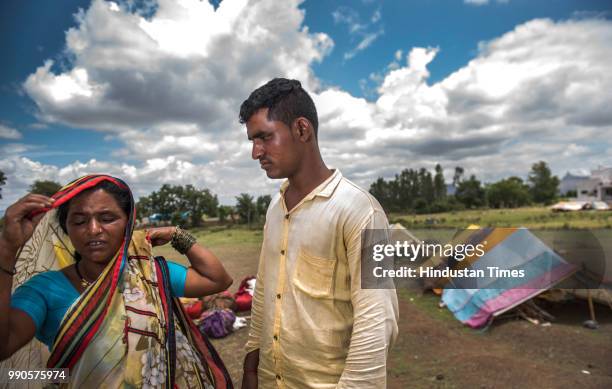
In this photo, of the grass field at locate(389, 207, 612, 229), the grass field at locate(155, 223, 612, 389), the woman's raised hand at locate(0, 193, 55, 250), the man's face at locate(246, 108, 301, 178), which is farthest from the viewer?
the grass field at locate(389, 207, 612, 229)

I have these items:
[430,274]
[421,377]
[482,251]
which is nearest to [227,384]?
[421,377]

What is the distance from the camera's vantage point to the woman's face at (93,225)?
1.83 meters

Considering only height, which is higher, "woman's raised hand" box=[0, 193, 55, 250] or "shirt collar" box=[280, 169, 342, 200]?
"shirt collar" box=[280, 169, 342, 200]

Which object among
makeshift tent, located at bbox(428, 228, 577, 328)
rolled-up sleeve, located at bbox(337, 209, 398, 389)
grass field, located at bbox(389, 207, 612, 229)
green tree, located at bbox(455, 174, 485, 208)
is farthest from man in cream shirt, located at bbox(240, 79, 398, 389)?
green tree, located at bbox(455, 174, 485, 208)

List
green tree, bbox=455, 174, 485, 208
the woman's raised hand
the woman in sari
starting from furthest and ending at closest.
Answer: green tree, bbox=455, 174, 485, 208, the woman in sari, the woman's raised hand

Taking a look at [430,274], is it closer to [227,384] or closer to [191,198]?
[227,384]

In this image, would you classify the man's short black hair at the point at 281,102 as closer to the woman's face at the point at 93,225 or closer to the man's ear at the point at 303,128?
the man's ear at the point at 303,128

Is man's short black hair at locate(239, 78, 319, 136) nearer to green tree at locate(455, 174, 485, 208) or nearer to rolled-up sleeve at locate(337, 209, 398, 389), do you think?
rolled-up sleeve at locate(337, 209, 398, 389)

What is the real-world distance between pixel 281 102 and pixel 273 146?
246mm

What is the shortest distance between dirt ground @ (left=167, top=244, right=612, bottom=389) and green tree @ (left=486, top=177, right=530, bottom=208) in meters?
71.1

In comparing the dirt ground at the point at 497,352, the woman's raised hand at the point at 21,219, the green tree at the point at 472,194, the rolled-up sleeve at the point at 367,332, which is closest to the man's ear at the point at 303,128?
the rolled-up sleeve at the point at 367,332

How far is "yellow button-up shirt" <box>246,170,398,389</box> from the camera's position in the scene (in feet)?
5.47

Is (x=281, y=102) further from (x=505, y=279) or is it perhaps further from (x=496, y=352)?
(x=505, y=279)

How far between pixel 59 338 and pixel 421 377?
17.5 ft
